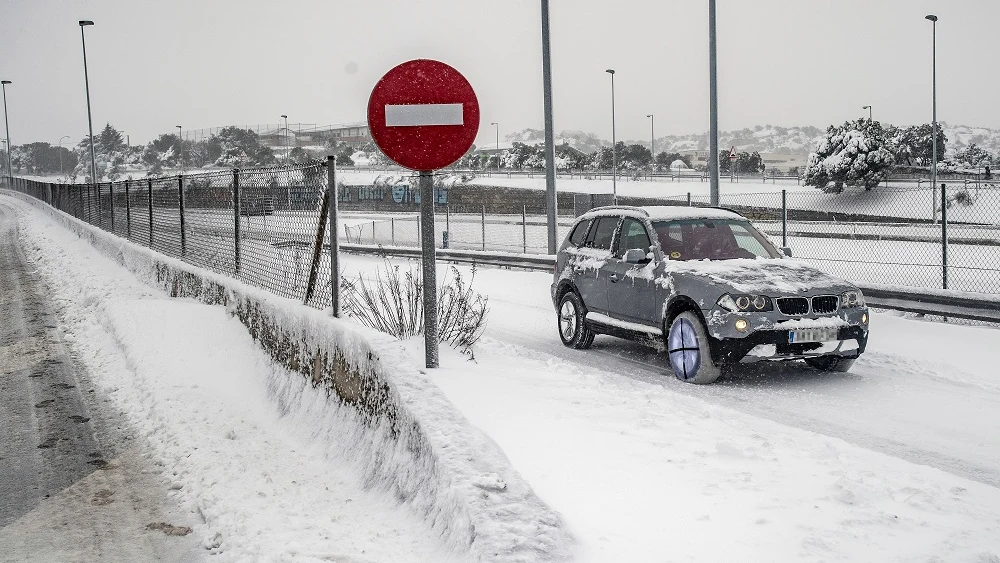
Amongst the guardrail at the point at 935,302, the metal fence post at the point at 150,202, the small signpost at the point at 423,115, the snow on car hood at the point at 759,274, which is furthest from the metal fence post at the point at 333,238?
the metal fence post at the point at 150,202

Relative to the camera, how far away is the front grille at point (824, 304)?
8.48m

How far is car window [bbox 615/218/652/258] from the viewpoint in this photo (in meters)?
9.92

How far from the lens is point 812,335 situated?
8.35 metres

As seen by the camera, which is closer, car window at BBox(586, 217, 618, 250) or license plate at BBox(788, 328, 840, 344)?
license plate at BBox(788, 328, 840, 344)

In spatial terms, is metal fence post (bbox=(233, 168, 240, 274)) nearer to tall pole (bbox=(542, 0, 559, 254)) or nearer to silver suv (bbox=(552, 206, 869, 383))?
silver suv (bbox=(552, 206, 869, 383))

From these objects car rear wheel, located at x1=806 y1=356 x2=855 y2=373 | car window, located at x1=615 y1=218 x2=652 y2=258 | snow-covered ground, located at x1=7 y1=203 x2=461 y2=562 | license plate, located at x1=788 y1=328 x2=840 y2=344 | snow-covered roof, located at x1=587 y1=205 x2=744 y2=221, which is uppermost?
snow-covered roof, located at x1=587 y1=205 x2=744 y2=221

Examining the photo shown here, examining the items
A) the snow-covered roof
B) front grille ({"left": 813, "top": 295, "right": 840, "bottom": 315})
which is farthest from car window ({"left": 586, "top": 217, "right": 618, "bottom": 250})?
front grille ({"left": 813, "top": 295, "right": 840, "bottom": 315})

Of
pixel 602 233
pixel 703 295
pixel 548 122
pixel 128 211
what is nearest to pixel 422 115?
pixel 703 295

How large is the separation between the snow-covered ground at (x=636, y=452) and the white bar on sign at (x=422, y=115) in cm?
160

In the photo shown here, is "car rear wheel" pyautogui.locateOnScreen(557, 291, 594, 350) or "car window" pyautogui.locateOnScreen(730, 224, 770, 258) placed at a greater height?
"car window" pyautogui.locateOnScreen(730, 224, 770, 258)

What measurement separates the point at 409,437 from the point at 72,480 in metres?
2.23

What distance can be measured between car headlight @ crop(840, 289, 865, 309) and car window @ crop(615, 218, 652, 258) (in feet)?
6.74

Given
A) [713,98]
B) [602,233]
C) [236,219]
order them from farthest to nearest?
[713,98]
[602,233]
[236,219]

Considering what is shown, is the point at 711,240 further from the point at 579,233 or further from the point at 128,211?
the point at 128,211
